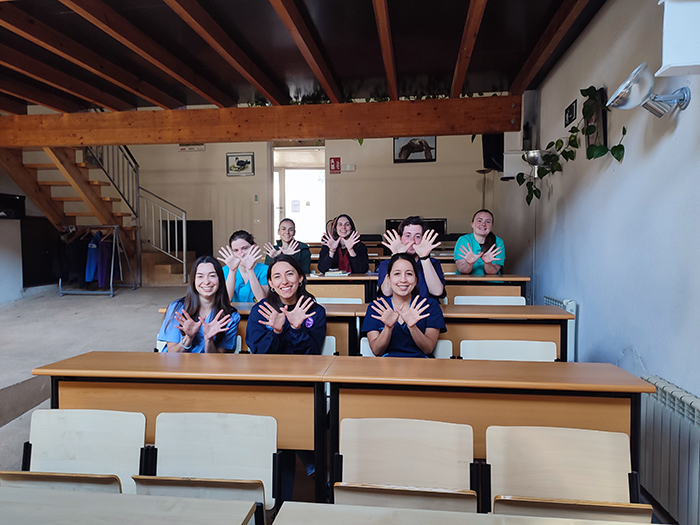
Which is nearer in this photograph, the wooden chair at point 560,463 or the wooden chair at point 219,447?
the wooden chair at point 560,463

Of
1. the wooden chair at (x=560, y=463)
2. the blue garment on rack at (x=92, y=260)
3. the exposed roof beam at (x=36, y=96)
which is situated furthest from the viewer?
the blue garment on rack at (x=92, y=260)

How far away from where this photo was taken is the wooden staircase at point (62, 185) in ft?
20.3

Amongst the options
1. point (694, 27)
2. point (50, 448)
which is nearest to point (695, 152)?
point (694, 27)

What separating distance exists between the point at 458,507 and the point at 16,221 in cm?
816

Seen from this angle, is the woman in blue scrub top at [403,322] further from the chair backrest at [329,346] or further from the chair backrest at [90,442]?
the chair backrest at [90,442]

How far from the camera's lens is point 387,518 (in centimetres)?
87

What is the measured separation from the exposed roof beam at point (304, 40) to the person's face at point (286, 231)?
53.8 inches

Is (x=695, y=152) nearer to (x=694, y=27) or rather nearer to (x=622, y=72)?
(x=694, y=27)

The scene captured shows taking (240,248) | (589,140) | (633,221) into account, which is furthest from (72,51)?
(633,221)

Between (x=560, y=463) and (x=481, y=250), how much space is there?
3.05 m

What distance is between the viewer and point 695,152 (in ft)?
5.61

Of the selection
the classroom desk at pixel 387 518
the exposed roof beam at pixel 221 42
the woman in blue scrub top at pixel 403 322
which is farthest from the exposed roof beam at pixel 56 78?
the classroom desk at pixel 387 518

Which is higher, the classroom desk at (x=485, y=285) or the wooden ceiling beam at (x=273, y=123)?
the wooden ceiling beam at (x=273, y=123)

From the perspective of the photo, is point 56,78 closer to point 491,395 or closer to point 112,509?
point 112,509
